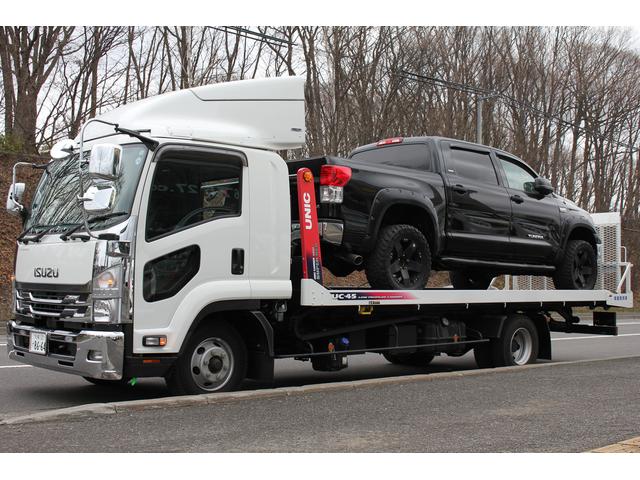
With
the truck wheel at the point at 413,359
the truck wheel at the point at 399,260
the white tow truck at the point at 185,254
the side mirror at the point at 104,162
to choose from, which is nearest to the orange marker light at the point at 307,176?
the white tow truck at the point at 185,254

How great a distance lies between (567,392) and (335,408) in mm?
2592

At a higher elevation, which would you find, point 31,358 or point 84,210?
point 84,210

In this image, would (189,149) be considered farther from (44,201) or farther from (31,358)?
(31,358)

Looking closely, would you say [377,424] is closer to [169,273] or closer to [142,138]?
[169,273]

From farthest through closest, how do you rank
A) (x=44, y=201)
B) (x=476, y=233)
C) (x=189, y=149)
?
(x=476, y=233)
(x=44, y=201)
(x=189, y=149)

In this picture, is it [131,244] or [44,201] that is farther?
[44,201]

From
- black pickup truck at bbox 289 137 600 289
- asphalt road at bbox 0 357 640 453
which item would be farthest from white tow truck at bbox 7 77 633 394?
asphalt road at bbox 0 357 640 453

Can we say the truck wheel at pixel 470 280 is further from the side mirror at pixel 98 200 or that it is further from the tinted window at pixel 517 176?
the side mirror at pixel 98 200

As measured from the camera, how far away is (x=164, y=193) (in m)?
7.01

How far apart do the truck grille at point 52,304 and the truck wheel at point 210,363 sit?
102cm

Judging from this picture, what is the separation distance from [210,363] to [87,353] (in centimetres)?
127

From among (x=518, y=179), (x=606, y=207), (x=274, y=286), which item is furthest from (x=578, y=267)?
(x=606, y=207)

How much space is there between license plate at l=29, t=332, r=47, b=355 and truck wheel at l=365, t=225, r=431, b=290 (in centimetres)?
348

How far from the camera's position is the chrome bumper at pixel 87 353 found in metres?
6.54
